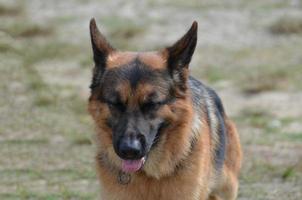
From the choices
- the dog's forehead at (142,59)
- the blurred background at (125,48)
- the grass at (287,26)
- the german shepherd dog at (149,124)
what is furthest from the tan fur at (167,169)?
the grass at (287,26)

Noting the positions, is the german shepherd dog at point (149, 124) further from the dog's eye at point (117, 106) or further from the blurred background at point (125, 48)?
the blurred background at point (125, 48)

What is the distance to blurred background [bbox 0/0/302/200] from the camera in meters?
9.61

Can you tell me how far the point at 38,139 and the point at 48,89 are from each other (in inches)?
83.1

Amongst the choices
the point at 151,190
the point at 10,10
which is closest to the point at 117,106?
the point at 151,190

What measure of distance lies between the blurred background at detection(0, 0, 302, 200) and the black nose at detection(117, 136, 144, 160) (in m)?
2.56

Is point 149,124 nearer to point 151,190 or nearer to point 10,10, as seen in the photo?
point 151,190

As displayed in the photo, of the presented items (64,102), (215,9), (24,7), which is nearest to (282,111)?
(64,102)

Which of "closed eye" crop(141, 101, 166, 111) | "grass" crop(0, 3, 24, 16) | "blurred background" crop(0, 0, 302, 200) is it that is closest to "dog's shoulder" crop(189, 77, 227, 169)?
"closed eye" crop(141, 101, 166, 111)

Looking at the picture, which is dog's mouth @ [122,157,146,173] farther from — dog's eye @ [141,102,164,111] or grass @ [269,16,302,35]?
grass @ [269,16,302,35]

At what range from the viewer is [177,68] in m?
6.86

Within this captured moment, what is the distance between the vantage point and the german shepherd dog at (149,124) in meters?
6.50

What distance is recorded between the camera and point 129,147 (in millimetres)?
6328

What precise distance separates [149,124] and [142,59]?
57cm

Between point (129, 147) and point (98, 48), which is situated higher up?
point (98, 48)
